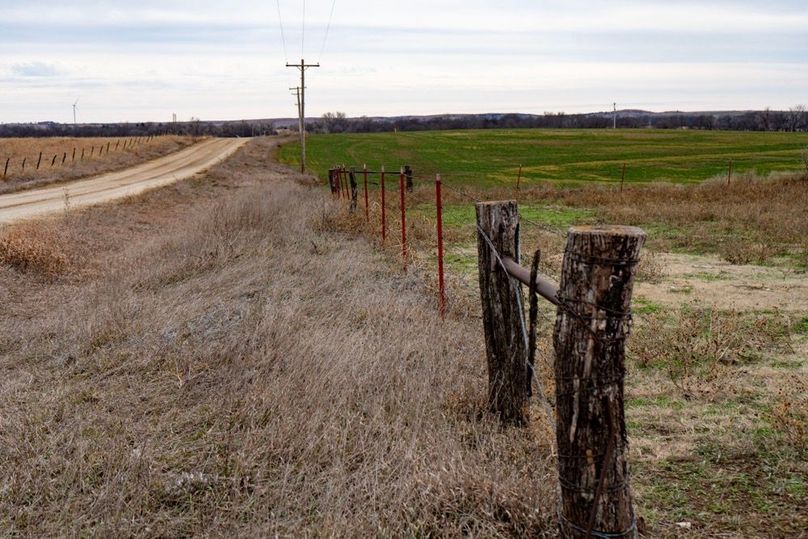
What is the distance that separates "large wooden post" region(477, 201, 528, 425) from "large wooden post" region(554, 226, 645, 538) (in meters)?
1.44

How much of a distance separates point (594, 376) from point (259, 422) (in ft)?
7.64

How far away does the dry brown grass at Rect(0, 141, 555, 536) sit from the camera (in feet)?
11.4

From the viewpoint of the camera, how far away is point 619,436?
2.84 meters

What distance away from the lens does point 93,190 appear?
26078 mm

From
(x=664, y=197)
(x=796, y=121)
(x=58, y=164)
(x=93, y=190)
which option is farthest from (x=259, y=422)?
(x=796, y=121)

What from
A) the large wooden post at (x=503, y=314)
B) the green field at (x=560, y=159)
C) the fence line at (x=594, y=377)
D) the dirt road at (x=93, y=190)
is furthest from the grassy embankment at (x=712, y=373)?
the green field at (x=560, y=159)

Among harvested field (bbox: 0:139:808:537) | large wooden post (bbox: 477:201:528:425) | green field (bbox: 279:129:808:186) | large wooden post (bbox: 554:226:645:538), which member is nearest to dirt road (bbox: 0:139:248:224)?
green field (bbox: 279:129:808:186)

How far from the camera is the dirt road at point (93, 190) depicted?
63.6 feet

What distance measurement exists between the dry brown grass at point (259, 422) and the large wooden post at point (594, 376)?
1.67 feet

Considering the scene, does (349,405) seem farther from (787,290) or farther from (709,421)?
(787,290)

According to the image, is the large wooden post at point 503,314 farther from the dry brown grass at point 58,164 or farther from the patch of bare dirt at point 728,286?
the dry brown grass at point 58,164

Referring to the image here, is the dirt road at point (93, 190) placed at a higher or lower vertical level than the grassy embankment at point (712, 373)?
higher

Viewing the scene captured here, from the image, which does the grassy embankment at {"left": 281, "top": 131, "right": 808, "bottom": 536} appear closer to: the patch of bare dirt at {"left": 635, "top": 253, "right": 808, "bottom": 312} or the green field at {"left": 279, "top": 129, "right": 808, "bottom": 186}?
the patch of bare dirt at {"left": 635, "top": 253, "right": 808, "bottom": 312}

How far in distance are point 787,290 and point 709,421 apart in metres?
A: 5.57
